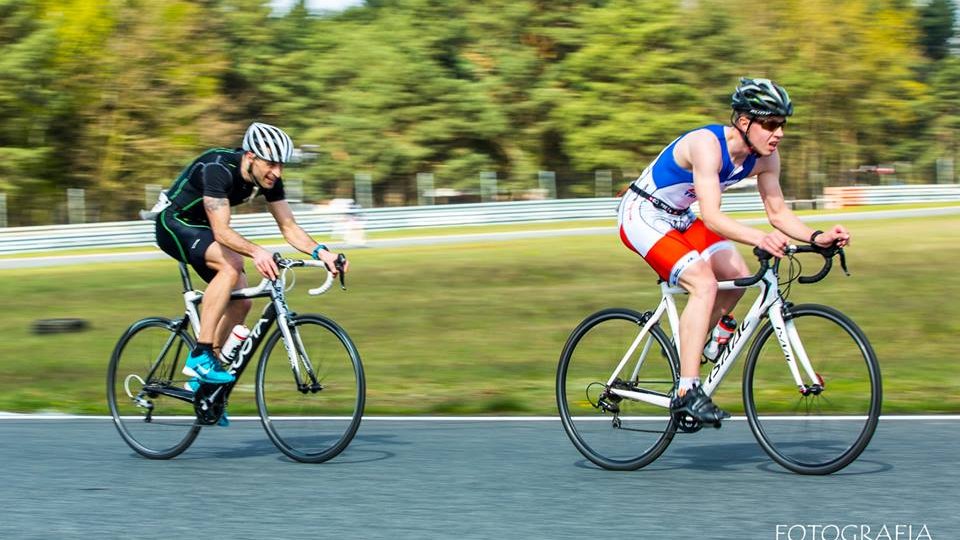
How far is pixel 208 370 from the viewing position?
7.50m

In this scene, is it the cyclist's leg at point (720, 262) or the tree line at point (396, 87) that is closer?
the cyclist's leg at point (720, 262)

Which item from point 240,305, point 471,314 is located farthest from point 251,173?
point 471,314

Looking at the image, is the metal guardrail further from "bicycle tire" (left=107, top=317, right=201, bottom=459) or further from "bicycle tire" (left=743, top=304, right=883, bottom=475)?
"bicycle tire" (left=743, top=304, right=883, bottom=475)

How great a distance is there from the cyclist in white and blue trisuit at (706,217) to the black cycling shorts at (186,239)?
234 cm

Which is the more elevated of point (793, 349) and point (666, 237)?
point (666, 237)

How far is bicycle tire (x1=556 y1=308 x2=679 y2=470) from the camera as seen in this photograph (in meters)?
6.87

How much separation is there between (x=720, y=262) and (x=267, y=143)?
248cm

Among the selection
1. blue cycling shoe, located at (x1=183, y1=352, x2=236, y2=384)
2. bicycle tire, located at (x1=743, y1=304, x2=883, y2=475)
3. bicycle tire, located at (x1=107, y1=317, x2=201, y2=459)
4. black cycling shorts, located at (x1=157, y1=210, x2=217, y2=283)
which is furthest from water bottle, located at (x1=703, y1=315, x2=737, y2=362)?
bicycle tire, located at (x1=107, y1=317, x2=201, y2=459)

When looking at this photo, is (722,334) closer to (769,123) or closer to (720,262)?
(720,262)

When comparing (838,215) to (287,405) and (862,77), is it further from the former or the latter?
(287,405)

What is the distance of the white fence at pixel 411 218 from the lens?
32.8 m

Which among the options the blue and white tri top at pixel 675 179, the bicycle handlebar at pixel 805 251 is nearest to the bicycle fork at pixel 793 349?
the bicycle handlebar at pixel 805 251

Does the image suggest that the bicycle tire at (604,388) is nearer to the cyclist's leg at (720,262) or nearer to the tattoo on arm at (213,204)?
the cyclist's leg at (720,262)

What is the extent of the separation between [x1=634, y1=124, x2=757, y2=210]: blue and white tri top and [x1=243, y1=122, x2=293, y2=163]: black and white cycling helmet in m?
1.93
